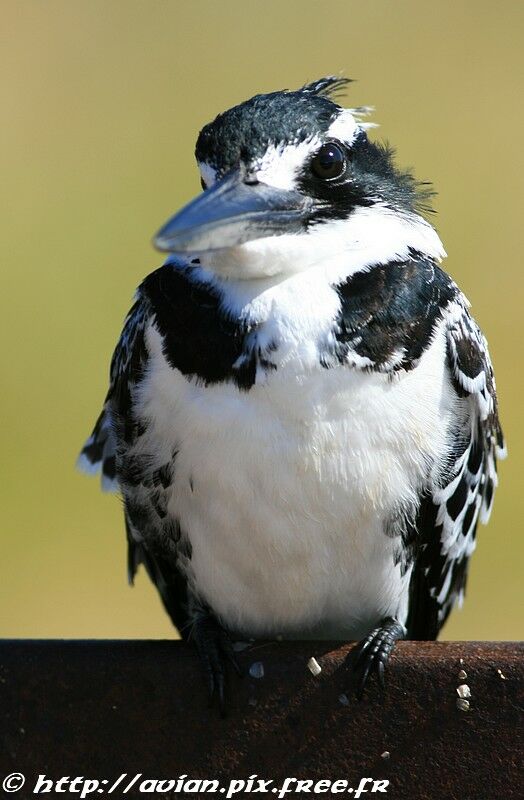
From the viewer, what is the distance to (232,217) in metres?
3.25

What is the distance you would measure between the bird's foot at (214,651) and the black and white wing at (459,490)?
2.00 ft

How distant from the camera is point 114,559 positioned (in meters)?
7.63

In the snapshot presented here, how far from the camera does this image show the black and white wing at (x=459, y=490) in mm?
3750

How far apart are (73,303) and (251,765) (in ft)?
18.3

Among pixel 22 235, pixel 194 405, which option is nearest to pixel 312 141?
pixel 194 405

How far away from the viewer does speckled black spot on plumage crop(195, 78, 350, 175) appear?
340cm

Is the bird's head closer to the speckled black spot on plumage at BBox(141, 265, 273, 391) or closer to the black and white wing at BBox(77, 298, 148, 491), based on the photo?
the speckled black spot on plumage at BBox(141, 265, 273, 391)

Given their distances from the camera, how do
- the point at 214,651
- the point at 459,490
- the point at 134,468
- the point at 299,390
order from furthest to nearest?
the point at 459,490 < the point at 134,468 < the point at 214,651 < the point at 299,390

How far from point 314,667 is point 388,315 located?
0.85 m

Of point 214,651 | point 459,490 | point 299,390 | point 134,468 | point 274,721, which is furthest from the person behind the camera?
point 459,490

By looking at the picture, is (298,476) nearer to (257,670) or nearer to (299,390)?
(299,390)

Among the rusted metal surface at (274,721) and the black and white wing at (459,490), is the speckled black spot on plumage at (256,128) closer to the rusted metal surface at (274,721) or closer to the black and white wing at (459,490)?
the black and white wing at (459,490)

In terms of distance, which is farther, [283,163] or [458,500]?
[458,500]

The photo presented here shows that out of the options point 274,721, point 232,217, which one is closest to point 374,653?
point 274,721
